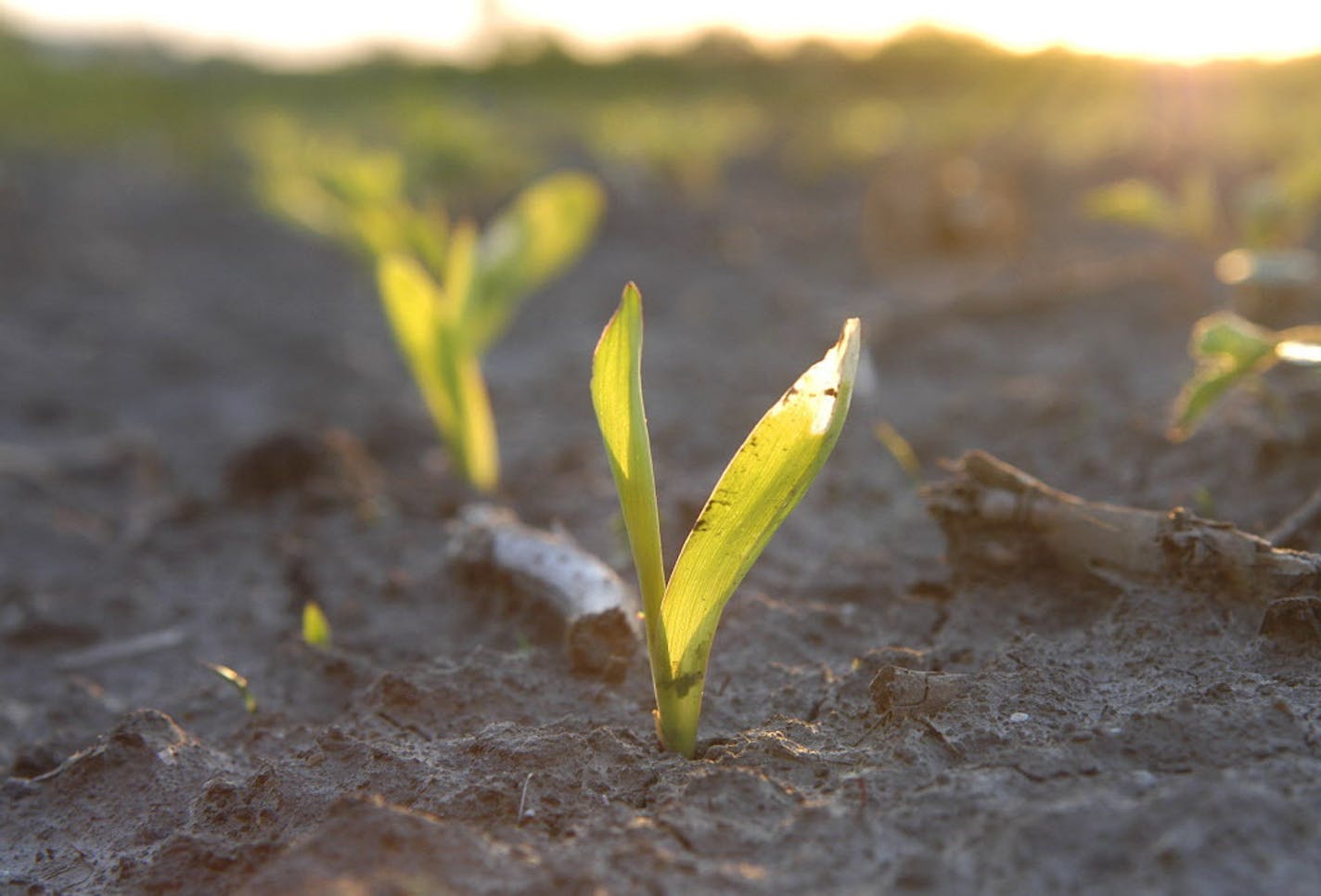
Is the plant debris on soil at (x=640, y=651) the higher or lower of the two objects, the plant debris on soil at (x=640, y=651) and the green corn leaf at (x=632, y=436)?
the lower

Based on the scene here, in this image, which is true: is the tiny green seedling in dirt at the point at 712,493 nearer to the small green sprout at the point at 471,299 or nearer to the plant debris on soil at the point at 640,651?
the plant debris on soil at the point at 640,651

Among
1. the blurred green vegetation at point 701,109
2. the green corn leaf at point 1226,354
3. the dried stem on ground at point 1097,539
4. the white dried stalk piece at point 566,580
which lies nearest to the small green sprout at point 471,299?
the white dried stalk piece at point 566,580

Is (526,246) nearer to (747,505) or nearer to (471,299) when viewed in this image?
(471,299)

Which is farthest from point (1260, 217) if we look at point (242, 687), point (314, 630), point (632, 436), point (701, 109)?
point (701, 109)

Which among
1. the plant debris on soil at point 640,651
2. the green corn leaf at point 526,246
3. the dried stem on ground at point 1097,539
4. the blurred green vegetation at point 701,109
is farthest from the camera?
the blurred green vegetation at point 701,109

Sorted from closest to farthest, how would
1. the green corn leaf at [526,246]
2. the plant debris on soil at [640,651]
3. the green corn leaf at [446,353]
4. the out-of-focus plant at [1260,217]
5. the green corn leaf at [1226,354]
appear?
the plant debris on soil at [640,651] → the green corn leaf at [1226,354] → the green corn leaf at [446,353] → the green corn leaf at [526,246] → the out-of-focus plant at [1260,217]

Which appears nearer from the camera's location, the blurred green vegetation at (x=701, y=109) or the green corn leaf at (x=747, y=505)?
the green corn leaf at (x=747, y=505)

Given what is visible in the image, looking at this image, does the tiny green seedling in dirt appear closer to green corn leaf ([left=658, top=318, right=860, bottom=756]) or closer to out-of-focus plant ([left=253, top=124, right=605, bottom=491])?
green corn leaf ([left=658, top=318, right=860, bottom=756])
